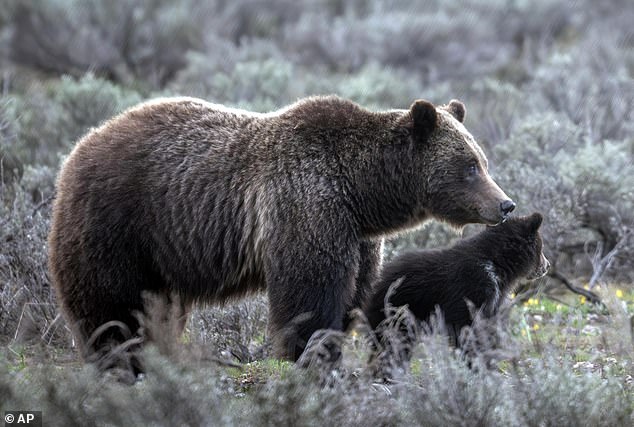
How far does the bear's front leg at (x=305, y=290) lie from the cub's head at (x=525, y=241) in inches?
81.8

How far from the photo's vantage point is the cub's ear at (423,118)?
251 inches

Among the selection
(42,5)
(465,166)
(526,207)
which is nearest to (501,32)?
(42,5)

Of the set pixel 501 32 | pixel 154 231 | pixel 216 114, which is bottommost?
pixel 501 32

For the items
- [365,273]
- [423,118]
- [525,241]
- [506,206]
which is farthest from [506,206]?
[525,241]

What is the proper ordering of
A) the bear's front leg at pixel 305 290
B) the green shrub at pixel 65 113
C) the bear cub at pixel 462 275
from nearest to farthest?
the bear's front leg at pixel 305 290 < the bear cub at pixel 462 275 < the green shrub at pixel 65 113

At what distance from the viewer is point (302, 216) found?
6102 millimetres

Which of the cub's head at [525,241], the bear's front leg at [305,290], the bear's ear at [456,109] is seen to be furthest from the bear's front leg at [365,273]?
the cub's head at [525,241]

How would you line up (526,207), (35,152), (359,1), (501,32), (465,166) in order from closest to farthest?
(465,166), (526,207), (35,152), (501,32), (359,1)

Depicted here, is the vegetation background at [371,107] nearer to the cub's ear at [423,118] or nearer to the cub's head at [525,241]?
the cub's head at [525,241]

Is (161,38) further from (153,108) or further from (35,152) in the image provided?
(153,108)

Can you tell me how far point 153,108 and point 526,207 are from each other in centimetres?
457

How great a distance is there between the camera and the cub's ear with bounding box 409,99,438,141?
638cm

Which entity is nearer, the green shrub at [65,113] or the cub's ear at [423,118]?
the cub's ear at [423,118]

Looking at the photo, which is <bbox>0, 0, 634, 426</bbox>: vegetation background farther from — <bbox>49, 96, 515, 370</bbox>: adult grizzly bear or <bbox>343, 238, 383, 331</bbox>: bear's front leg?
<bbox>49, 96, 515, 370</bbox>: adult grizzly bear
